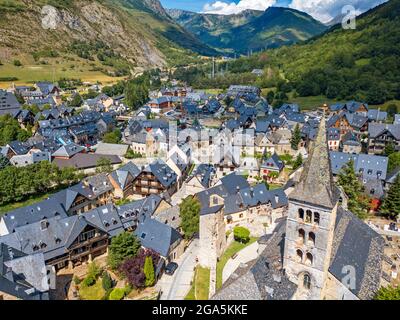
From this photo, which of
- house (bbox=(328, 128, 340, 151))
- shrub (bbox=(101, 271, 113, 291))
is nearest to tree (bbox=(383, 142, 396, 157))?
house (bbox=(328, 128, 340, 151))

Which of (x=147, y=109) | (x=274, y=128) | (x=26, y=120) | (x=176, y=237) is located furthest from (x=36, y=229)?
(x=147, y=109)

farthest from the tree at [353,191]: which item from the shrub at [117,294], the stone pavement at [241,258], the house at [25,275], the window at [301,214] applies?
the house at [25,275]

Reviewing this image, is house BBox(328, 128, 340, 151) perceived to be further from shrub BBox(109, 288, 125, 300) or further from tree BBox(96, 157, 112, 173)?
shrub BBox(109, 288, 125, 300)

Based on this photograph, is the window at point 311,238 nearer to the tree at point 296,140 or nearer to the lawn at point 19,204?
the lawn at point 19,204

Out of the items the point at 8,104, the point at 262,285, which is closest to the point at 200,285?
the point at 262,285

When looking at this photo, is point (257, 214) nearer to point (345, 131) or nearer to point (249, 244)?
point (249, 244)

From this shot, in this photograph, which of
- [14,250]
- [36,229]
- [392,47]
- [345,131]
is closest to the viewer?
[14,250]

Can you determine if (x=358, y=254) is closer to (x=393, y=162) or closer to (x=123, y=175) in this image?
(x=393, y=162)

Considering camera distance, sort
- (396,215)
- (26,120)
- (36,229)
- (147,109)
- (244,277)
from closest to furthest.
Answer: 1. (244,277)
2. (36,229)
3. (396,215)
4. (26,120)
5. (147,109)

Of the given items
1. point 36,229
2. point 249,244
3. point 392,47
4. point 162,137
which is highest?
point 392,47
